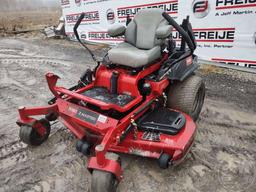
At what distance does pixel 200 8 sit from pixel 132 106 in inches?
144

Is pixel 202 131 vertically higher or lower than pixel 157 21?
lower

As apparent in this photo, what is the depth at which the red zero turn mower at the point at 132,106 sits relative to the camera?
212 centimetres

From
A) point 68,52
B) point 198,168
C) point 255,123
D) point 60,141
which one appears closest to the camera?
point 198,168

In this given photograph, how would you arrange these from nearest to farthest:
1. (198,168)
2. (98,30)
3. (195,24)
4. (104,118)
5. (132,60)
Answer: (104,118)
(198,168)
(132,60)
(195,24)
(98,30)

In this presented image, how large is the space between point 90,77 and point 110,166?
139 cm

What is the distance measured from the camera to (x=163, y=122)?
2332mm

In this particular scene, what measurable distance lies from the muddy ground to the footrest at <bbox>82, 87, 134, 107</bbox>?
57 cm

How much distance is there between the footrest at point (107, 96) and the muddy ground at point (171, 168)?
568mm

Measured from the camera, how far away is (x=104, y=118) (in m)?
2.19

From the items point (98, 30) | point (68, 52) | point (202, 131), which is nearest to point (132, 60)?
point (202, 131)

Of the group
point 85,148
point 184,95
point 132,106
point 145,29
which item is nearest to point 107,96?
point 132,106

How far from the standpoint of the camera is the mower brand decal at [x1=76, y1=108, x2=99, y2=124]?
223 centimetres

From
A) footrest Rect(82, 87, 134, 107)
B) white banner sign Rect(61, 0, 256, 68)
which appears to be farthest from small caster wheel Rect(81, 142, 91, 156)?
white banner sign Rect(61, 0, 256, 68)

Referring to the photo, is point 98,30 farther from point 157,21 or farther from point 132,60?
point 132,60
